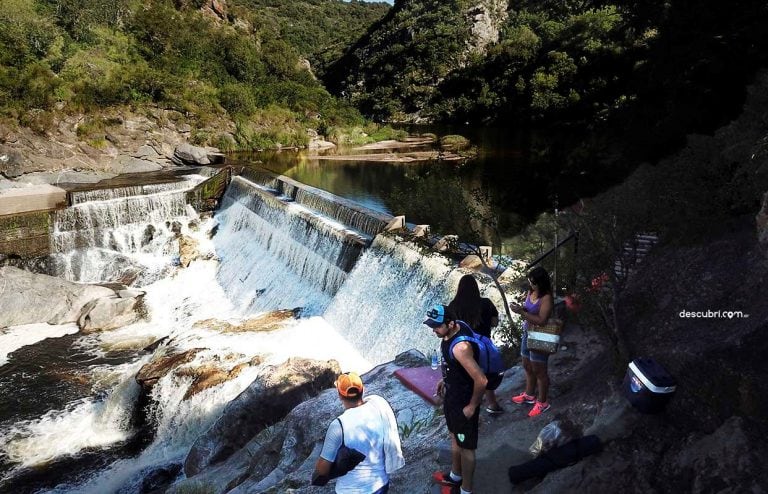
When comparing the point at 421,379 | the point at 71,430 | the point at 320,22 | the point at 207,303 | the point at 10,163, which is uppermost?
the point at 320,22

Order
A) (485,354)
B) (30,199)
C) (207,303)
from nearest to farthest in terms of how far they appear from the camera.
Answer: (485,354), (207,303), (30,199)

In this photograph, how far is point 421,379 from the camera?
5793 mm

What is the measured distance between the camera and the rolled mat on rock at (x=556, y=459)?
124 inches

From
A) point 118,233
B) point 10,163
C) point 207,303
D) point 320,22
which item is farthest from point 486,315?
point 320,22

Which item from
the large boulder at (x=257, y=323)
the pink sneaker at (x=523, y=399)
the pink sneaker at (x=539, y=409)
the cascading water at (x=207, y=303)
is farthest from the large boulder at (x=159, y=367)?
the pink sneaker at (x=539, y=409)

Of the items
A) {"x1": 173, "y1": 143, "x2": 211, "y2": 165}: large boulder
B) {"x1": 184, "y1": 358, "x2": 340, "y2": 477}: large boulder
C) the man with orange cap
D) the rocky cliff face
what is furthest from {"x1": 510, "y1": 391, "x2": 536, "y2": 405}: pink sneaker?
the rocky cliff face

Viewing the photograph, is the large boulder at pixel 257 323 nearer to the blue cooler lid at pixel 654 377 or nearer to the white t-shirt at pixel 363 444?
the white t-shirt at pixel 363 444

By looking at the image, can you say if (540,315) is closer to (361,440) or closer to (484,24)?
(361,440)

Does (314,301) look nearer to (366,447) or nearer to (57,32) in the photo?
(366,447)

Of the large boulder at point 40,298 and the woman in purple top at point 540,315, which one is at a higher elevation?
the woman in purple top at point 540,315

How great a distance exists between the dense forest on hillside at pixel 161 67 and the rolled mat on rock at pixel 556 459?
83.5ft

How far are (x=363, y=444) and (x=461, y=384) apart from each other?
762 mm

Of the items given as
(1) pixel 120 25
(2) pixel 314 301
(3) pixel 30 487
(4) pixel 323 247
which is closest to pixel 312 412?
(3) pixel 30 487

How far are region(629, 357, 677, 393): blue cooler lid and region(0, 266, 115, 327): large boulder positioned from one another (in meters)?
13.5
